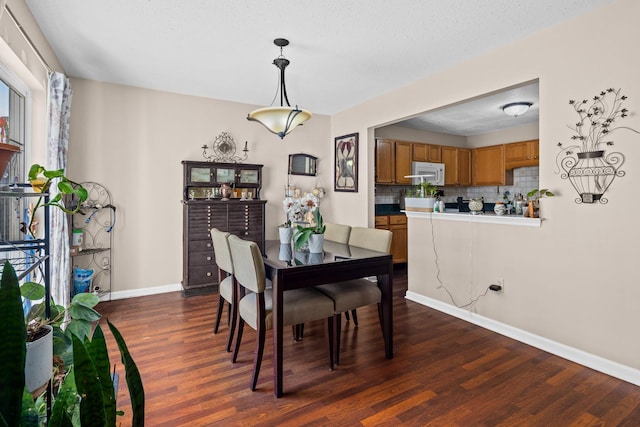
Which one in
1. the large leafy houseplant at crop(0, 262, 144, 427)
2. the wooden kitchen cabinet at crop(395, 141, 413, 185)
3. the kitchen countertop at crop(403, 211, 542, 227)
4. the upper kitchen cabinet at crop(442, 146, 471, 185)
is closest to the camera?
the large leafy houseplant at crop(0, 262, 144, 427)

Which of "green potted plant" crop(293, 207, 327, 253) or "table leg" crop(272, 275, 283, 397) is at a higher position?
"green potted plant" crop(293, 207, 327, 253)

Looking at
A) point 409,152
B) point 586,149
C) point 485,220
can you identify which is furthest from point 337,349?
point 409,152

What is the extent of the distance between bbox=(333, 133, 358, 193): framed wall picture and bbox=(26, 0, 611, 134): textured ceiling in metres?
1.09

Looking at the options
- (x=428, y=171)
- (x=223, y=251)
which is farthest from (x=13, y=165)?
(x=428, y=171)

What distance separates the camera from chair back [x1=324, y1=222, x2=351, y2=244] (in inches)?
128

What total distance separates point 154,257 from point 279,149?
2188 millimetres

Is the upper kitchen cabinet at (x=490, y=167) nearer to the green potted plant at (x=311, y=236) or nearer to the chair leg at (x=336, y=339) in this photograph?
the green potted plant at (x=311, y=236)

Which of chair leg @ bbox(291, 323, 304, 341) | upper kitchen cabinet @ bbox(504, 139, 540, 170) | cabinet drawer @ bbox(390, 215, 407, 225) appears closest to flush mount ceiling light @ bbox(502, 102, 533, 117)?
upper kitchen cabinet @ bbox(504, 139, 540, 170)

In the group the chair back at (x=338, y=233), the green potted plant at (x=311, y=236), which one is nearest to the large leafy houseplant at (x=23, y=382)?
the green potted plant at (x=311, y=236)

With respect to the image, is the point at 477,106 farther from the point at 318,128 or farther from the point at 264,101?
the point at 264,101

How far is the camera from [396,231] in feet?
17.9

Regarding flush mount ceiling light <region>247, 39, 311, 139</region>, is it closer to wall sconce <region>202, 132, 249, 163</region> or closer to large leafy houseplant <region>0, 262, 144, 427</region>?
wall sconce <region>202, 132, 249, 163</region>

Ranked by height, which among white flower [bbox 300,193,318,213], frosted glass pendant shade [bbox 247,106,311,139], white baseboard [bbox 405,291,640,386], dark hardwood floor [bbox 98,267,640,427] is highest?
frosted glass pendant shade [bbox 247,106,311,139]

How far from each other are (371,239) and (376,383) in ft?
3.85
